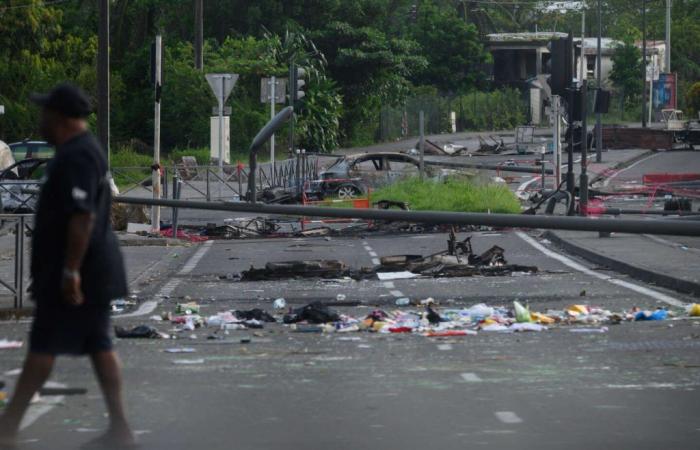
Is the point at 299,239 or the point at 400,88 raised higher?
the point at 400,88

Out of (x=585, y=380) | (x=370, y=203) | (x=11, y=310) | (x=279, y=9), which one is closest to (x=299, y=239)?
(x=370, y=203)

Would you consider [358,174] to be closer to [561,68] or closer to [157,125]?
[157,125]

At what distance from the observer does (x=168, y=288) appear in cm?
1664

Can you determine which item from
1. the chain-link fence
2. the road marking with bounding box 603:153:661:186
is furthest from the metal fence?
the chain-link fence

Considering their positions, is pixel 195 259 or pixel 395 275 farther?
pixel 195 259

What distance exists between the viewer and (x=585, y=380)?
928cm

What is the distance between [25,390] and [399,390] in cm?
290

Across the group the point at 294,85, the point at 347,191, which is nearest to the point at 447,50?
the point at 294,85

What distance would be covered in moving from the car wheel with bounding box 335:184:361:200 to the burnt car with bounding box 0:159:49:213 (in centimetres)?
727

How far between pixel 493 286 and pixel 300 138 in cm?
3959

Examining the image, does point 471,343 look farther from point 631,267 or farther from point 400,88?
point 400,88

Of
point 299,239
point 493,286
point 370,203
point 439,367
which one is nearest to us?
point 439,367

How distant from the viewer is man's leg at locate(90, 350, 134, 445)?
6.94 meters

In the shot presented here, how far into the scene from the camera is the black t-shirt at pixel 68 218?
261 inches
